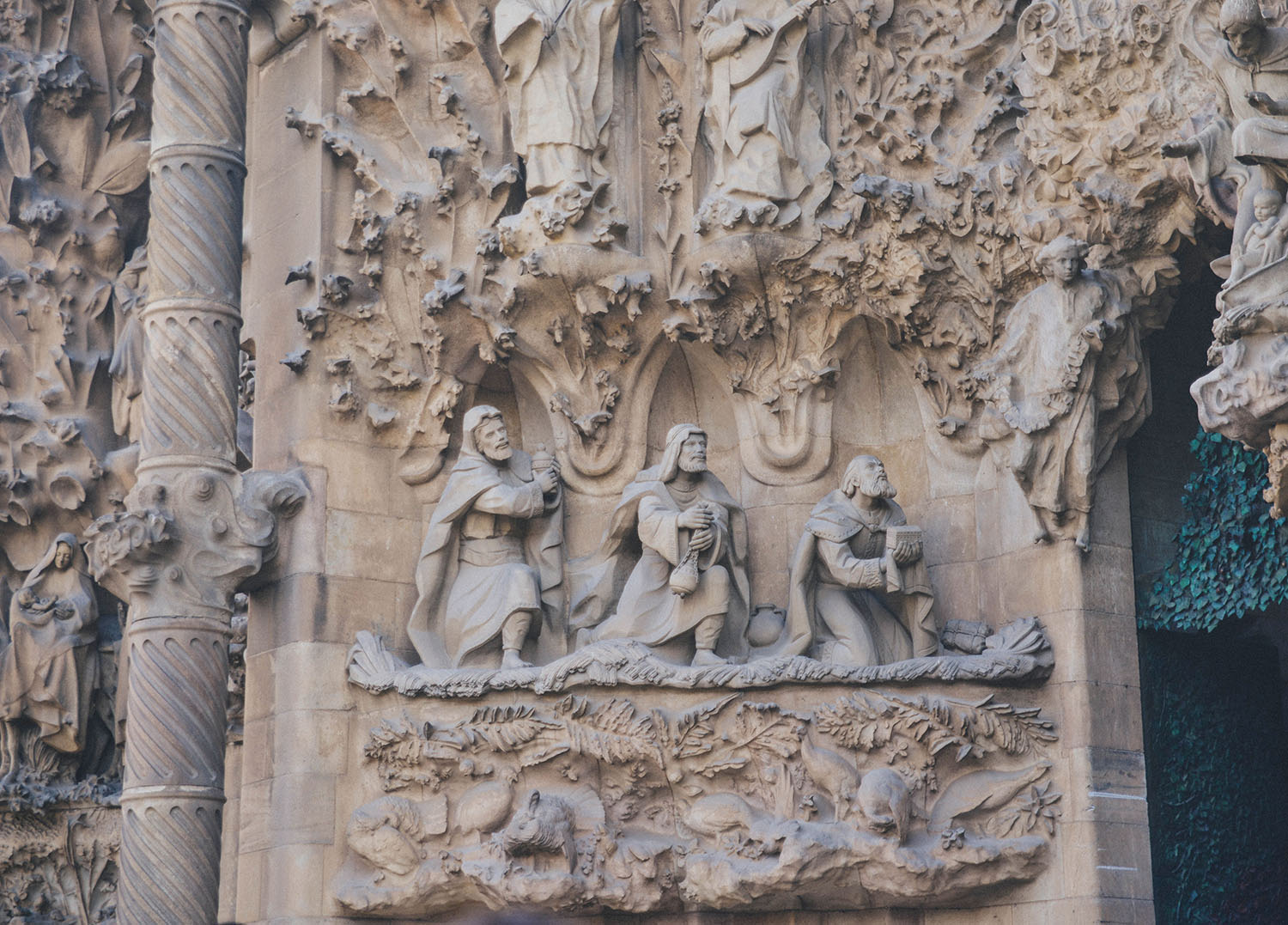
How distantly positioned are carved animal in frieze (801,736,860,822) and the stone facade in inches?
1.1

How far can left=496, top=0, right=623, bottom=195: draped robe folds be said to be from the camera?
10.8m

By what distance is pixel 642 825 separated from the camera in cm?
1054

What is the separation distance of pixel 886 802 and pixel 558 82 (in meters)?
4.10

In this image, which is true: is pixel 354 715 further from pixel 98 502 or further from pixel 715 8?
pixel 715 8

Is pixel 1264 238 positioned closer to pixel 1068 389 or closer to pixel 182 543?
pixel 1068 389

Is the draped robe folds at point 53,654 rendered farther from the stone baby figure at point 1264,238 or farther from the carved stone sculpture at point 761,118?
the stone baby figure at point 1264,238

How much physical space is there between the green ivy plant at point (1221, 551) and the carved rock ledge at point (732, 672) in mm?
742

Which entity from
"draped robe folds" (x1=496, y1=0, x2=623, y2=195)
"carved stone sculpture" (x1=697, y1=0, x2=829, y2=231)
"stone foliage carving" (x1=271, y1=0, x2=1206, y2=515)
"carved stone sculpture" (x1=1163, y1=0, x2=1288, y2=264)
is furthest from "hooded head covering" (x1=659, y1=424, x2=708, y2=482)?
"carved stone sculpture" (x1=1163, y1=0, x2=1288, y2=264)

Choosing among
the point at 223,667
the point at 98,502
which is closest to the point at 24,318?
the point at 98,502

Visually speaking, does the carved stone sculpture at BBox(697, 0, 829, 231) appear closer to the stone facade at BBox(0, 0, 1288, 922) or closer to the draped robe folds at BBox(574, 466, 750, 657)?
the stone facade at BBox(0, 0, 1288, 922)

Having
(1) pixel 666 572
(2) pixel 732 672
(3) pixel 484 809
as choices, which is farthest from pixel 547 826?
(1) pixel 666 572

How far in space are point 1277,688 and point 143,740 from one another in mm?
5956

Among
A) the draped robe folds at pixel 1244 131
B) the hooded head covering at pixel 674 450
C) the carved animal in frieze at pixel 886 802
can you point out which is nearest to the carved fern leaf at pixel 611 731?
the carved animal in frieze at pixel 886 802

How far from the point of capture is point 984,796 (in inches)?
401
